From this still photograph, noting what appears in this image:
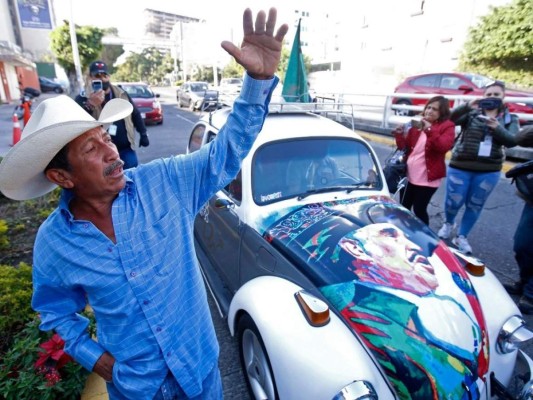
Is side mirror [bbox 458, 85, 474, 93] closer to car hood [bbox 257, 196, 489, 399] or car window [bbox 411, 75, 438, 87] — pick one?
car window [bbox 411, 75, 438, 87]

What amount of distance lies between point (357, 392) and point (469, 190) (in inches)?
129

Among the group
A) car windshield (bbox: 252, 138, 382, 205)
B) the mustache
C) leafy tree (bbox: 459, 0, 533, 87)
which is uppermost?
leafy tree (bbox: 459, 0, 533, 87)

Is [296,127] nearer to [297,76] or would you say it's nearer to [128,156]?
[297,76]

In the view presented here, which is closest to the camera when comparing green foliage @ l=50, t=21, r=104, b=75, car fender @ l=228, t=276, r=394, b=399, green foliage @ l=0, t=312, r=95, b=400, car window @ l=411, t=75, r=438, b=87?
car fender @ l=228, t=276, r=394, b=399

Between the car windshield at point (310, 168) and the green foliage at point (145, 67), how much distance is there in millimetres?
86503

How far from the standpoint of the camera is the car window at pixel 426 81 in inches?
430

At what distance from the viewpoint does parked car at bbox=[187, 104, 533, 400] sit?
1653mm

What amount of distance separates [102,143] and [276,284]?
4.27ft

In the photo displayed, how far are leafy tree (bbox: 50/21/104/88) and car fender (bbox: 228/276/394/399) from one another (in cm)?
3262

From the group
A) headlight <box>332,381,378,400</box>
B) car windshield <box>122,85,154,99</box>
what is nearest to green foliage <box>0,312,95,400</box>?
headlight <box>332,381,378,400</box>

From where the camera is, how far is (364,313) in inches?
71.1

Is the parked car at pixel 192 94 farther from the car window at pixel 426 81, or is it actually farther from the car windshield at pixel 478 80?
the car windshield at pixel 478 80

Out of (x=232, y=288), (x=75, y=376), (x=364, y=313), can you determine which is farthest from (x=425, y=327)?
(x=75, y=376)

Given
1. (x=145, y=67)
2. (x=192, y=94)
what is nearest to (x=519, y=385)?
(x=192, y=94)
